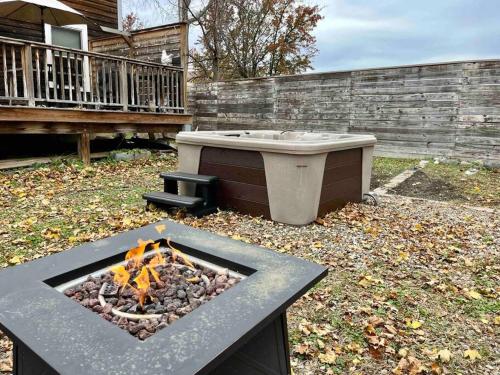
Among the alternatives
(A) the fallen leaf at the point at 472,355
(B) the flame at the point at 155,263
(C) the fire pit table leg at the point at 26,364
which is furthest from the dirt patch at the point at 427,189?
Answer: (C) the fire pit table leg at the point at 26,364

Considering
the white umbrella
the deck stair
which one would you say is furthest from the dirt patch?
the white umbrella

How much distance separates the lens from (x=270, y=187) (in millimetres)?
4145

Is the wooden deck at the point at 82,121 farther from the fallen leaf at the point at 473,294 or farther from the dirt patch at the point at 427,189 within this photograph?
the fallen leaf at the point at 473,294

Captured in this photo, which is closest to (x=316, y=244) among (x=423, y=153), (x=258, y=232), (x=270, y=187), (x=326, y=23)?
(x=258, y=232)

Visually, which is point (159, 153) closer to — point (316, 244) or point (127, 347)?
point (316, 244)

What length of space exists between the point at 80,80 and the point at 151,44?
2.27m

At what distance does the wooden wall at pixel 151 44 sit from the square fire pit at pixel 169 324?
7.83 meters

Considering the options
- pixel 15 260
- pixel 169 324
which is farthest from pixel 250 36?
pixel 169 324

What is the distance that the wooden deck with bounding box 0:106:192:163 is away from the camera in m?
6.07

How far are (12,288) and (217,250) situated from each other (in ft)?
2.66

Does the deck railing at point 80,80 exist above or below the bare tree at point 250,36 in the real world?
below

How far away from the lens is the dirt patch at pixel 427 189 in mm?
5715

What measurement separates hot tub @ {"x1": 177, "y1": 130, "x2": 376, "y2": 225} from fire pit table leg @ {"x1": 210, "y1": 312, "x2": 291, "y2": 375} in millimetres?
2408

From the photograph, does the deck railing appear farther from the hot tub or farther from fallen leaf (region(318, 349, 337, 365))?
fallen leaf (region(318, 349, 337, 365))
